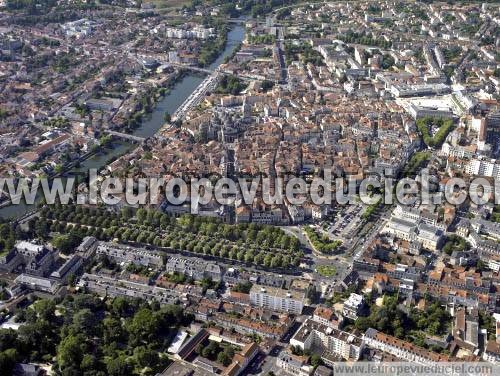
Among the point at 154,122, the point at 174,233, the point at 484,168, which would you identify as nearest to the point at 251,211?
the point at 174,233

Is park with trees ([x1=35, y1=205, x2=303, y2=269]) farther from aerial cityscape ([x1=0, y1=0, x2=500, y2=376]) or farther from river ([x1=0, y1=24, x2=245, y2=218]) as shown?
river ([x1=0, y1=24, x2=245, y2=218])

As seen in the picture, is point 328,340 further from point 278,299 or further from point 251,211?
point 251,211

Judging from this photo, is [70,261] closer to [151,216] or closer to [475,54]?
[151,216]

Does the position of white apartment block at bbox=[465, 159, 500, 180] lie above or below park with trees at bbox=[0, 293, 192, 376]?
above

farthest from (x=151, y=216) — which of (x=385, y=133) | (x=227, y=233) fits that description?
(x=385, y=133)

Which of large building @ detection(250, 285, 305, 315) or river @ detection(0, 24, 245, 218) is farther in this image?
river @ detection(0, 24, 245, 218)

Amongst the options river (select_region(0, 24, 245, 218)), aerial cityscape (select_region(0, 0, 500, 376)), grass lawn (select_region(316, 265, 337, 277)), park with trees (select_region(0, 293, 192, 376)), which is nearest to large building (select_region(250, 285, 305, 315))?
aerial cityscape (select_region(0, 0, 500, 376))

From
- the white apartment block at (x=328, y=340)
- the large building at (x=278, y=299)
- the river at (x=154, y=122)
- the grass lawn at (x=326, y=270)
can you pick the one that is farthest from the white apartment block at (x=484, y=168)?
A: the river at (x=154, y=122)
